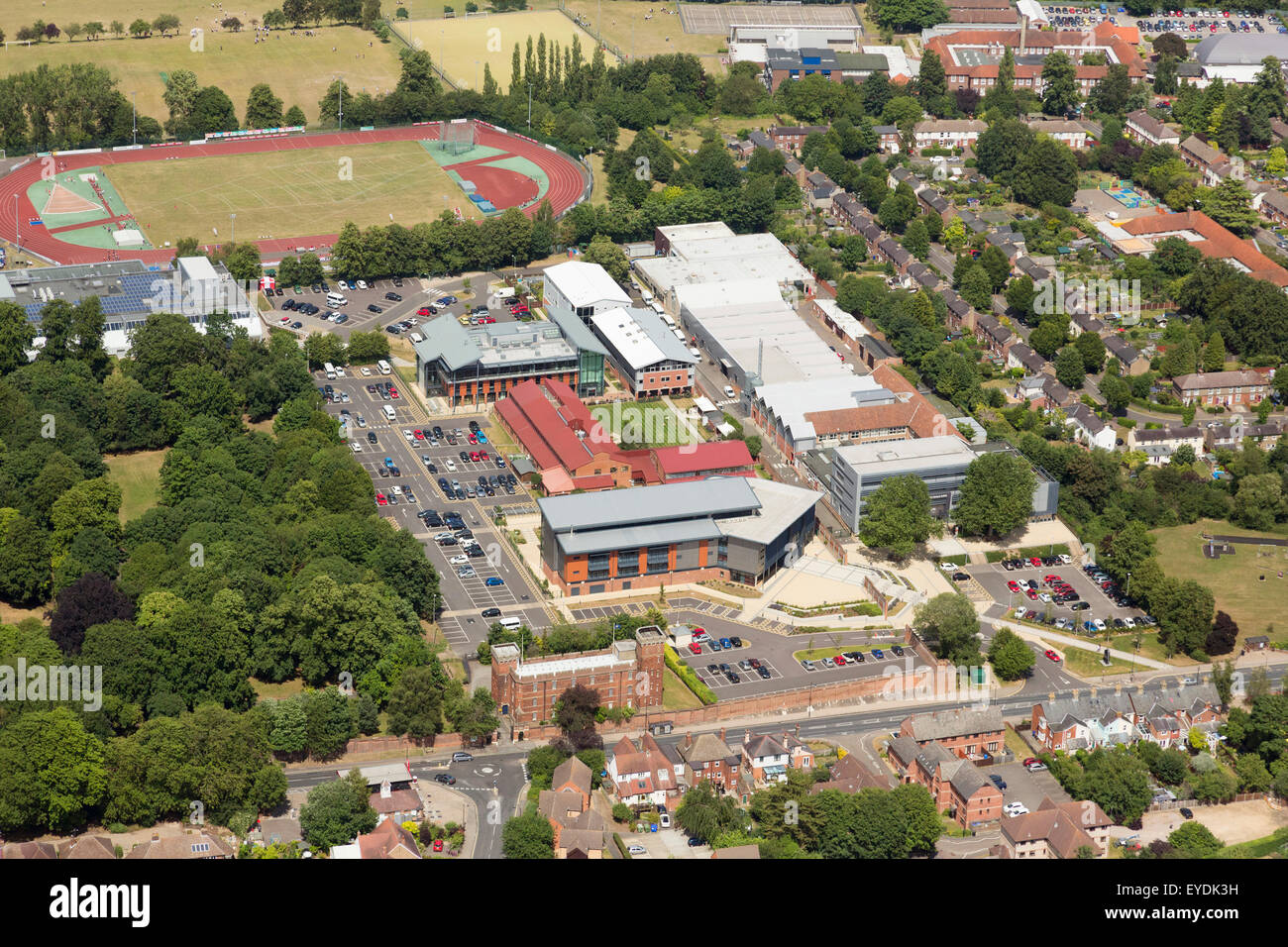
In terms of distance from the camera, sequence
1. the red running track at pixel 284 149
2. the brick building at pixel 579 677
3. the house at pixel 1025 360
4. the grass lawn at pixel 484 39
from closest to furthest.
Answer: the brick building at pixel 579 677 < the house at pixel 1025 360 < the red running track at pixel 284 149 < the grass lawn at pixel 484 39

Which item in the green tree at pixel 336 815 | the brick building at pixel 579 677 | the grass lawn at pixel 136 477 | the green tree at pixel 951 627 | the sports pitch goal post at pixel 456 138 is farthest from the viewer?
the sports pitch goal post at pixel 456 138

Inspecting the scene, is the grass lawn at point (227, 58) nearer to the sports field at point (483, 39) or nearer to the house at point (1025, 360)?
the sports field at point (483, 39)

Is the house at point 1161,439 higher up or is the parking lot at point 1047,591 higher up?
the house at point 1161,439

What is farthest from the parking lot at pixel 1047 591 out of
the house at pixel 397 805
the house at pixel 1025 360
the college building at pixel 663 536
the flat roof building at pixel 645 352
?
the house at pixel 397 805

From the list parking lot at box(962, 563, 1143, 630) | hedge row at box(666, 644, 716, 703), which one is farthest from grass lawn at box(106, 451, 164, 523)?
parking lot at box(962, 563, 1143, 630)

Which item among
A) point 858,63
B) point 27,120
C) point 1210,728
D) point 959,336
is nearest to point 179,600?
point 1210,728

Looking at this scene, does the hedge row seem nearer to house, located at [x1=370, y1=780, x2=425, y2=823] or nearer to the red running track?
house, located at [x1=370, y1=780, x2=425, y2=823]
